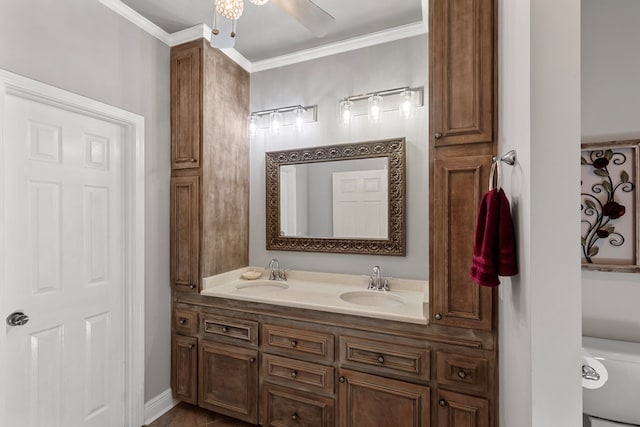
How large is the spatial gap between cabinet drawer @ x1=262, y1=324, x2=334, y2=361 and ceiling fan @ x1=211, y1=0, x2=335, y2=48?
161cm

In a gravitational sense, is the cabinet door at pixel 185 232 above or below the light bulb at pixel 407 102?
below

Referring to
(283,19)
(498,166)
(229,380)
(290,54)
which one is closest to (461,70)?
(498,166)

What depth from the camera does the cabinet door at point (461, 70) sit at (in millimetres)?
1468

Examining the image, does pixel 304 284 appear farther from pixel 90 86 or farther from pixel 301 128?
pixel 90 86

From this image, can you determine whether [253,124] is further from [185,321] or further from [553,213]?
[553,213]

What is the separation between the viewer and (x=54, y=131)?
1.68m

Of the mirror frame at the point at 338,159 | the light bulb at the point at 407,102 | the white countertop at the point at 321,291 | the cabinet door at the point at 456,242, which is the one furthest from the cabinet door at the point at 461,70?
the white countertop at the point at 321,291

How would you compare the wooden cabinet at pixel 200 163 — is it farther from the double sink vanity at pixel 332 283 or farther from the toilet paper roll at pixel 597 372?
the toilet paper roll at pixel 597 372

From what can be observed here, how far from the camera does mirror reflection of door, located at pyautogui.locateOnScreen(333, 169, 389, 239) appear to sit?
2.29 metres

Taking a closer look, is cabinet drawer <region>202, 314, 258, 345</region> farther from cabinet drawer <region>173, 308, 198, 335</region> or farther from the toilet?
the toilet

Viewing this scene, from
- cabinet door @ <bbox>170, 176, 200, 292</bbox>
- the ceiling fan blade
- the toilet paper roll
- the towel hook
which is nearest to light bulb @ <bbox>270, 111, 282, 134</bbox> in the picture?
cabinet door @ <bbox>170, 176, 200, 292</bbox>

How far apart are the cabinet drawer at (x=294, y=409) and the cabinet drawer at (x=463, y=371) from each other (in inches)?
26.8

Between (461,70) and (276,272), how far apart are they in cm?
195

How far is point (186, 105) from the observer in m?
2.28
